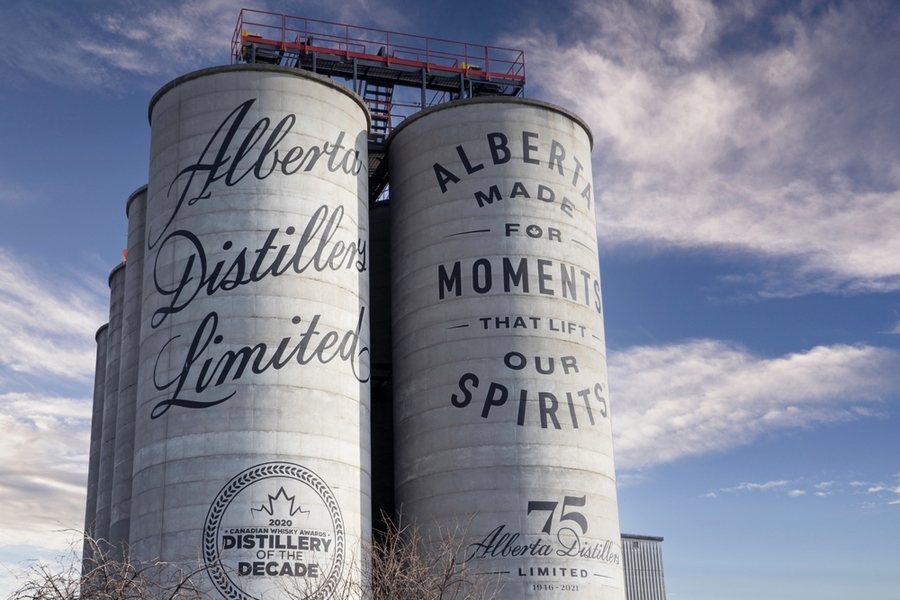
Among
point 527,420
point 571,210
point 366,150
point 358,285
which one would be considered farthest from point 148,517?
point 571,210

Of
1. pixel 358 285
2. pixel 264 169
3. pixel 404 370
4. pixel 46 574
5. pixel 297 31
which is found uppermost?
pixel 297 31

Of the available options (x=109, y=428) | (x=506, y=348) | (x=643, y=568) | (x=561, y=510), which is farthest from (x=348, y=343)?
(x=643, y=568)

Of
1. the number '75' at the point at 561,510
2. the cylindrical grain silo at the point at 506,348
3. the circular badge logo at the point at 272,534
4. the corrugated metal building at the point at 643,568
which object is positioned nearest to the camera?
the circular badge logo at the point at 272,534

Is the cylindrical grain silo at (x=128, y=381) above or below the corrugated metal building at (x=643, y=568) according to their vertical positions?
above

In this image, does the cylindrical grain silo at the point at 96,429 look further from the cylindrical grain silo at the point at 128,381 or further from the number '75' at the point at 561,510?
the number '75' at the point at 561,510

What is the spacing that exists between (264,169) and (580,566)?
1967 centimetres

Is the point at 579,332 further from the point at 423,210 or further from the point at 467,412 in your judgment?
the point at 423,210

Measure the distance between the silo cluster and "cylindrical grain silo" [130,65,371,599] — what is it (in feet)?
0.27

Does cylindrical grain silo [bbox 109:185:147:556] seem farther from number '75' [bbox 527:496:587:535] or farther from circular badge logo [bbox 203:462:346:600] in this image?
number '75' [bbox 527:496:587:535]

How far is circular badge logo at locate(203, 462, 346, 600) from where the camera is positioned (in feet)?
110

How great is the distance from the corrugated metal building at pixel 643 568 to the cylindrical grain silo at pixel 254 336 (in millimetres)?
25369

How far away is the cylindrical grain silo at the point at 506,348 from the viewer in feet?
125

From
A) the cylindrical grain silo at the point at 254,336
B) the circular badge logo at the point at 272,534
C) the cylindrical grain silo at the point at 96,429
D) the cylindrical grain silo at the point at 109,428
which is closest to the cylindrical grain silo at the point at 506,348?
the cylindrical grain silo at the point at 254,336

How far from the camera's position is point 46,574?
1952 cm
